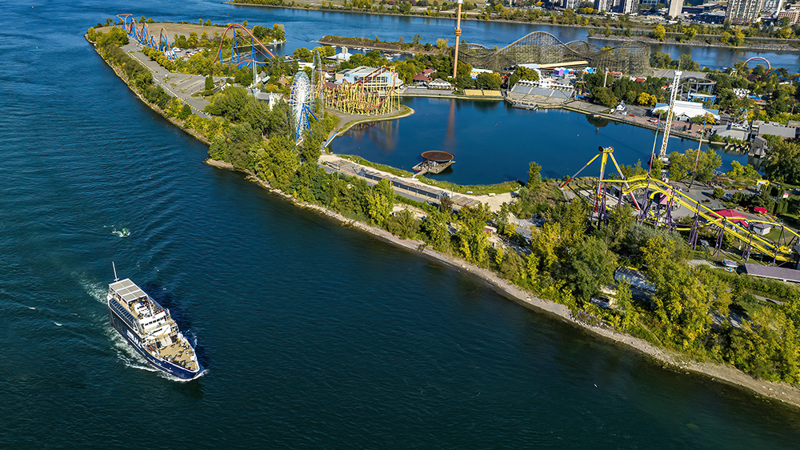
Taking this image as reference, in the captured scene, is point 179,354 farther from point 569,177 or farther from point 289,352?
point 569,177

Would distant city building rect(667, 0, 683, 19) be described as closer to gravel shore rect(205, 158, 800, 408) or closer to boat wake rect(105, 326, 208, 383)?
gravel shore rect(205, 158, 800, 408)

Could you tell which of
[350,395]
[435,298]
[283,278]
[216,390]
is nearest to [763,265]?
[435,298]

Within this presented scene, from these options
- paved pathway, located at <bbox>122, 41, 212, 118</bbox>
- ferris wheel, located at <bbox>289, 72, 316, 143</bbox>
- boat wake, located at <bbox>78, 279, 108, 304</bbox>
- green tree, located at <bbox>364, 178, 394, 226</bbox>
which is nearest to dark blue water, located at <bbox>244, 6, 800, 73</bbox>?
paved pathway, located at <bbox>122, 41, 212, 118</bbox>

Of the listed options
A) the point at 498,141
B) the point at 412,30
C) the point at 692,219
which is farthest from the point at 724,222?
the point at 412,30

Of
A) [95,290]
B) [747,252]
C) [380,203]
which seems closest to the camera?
[95,290]

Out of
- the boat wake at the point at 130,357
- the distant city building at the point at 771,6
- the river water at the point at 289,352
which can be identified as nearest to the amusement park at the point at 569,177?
the river water at the point at 289,352

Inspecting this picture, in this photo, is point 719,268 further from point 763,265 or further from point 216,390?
point 216,390
